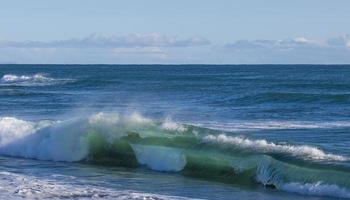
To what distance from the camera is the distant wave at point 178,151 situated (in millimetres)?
15500

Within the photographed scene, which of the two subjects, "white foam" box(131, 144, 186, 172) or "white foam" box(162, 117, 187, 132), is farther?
"white foam" box(162, 117, 187, 132)

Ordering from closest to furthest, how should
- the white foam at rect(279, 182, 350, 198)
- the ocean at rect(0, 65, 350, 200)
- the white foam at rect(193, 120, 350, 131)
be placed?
the white foam at rect(279, 182, 350, 198), the ocean at rect(0, 65, 350, 200), the white foam at rect(193, 120, 350, 131)

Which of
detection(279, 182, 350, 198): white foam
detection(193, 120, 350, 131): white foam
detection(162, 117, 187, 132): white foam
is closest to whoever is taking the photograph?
detection(279, 182, 350, 198): white foam

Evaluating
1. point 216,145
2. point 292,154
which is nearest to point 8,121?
point 216,145

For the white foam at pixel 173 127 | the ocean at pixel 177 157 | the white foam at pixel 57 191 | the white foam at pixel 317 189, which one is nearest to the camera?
the white foam at pixel 57 191

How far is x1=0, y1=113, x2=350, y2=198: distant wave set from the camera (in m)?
15.5

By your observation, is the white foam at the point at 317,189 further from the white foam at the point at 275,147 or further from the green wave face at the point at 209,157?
the white foam at the point at 275,147

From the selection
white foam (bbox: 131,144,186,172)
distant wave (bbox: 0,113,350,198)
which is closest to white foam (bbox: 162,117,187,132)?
distant wave (bbox: 0,113,350,198)

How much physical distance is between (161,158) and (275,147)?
304cm

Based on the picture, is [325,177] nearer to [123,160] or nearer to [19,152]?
[123,160]

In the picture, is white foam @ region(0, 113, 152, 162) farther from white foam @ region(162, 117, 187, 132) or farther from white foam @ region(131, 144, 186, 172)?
white foam @ region(131, 144, 186, 172)

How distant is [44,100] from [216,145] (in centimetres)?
2633

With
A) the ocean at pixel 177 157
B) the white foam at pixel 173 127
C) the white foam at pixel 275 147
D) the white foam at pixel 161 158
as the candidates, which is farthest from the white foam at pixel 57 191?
the white foam at pixel 173 127

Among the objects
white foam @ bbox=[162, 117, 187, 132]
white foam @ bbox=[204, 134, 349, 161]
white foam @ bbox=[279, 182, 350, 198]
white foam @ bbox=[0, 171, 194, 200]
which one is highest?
white foam @ bbox=[162, 117, 187, 132]
